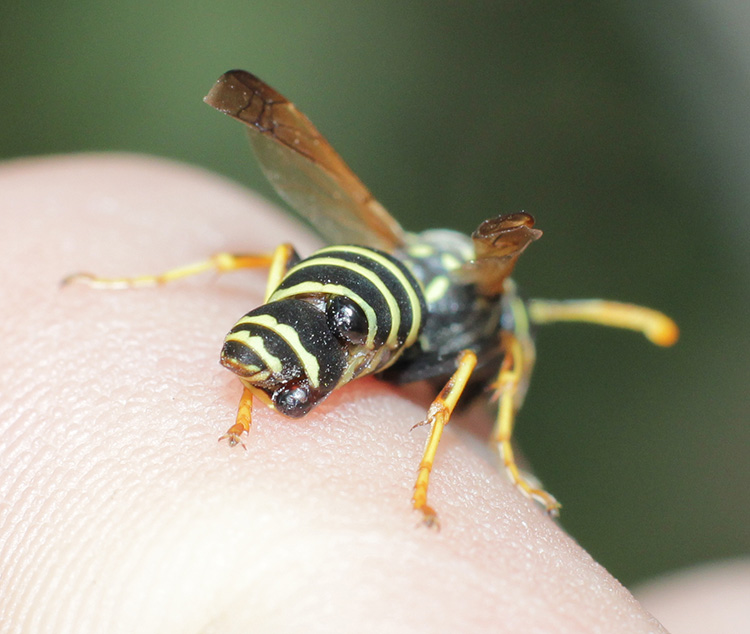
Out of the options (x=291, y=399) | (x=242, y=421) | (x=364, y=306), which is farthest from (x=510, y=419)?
(x=242, y=421)

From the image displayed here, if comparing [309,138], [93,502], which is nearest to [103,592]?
[93,502]

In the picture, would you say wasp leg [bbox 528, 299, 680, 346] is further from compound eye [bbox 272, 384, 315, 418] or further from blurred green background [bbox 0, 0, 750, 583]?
blurred green background [bbox 0, 0, 750, 583]

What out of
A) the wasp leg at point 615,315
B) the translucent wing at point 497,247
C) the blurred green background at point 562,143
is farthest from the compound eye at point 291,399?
the blurred green background at point 562,143

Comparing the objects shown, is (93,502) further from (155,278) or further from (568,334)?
(568,334)

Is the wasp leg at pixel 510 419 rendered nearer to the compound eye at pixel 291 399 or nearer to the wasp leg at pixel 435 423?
the wasp leg at pixel 435 423

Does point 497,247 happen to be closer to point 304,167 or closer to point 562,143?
point 304,167

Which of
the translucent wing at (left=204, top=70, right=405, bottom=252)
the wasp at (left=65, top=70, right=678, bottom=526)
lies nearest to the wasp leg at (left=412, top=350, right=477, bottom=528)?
the wasp at (left=65, top=70, right=678, bottom=526)
